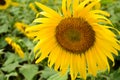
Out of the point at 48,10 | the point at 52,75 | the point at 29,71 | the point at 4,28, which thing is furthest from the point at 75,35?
the point at 4,28

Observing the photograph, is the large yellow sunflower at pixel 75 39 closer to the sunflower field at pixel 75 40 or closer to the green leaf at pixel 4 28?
the sunflower field at pixel 75 40

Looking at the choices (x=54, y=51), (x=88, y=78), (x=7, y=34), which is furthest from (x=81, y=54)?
(x=7, y=34)

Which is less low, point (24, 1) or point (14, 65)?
point (24, 1)

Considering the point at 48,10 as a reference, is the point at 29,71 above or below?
below

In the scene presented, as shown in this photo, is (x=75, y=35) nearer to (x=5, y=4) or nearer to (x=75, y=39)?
(x=75, y=39)

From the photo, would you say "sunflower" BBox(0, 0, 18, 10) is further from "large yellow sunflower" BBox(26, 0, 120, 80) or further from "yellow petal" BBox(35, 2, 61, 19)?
"yellow petal" BBox(35, 2, 61, 19)

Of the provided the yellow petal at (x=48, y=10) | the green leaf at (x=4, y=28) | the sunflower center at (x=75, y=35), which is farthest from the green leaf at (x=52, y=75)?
the green leaf at (x=4, y=28)

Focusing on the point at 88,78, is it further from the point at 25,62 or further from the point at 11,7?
the point at 11,7
